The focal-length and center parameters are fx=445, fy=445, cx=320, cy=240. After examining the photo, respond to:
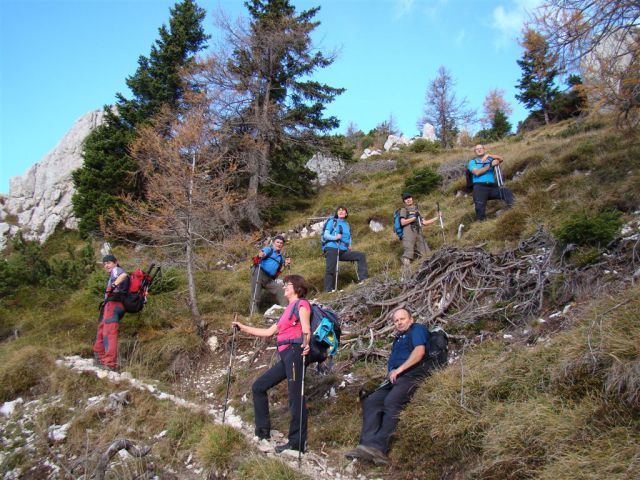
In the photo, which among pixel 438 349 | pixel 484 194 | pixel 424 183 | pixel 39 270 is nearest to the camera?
pixel 438 349

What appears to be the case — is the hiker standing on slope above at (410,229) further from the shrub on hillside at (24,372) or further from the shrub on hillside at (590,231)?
the shrub on hillside at (24,372)

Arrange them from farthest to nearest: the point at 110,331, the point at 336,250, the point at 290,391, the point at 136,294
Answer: the point at 336,250 < the point at 136,294 < the point at 110,331 < the point at 290,391

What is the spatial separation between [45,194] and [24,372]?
59.4ft

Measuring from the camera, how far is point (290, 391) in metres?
4.81

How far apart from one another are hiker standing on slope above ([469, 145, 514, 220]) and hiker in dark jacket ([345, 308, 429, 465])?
6.32 metres

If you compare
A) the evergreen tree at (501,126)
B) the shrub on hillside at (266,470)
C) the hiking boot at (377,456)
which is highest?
the evergreen tree at (501,126)

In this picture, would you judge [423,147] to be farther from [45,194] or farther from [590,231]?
[590,231]

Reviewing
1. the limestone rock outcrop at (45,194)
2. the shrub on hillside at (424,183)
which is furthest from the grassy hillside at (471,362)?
the limestone rock outcrop at (45,194)

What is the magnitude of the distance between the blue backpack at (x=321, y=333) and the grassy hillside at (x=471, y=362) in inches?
34.5

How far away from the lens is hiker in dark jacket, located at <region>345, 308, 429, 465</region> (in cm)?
424

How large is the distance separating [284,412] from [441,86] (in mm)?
35684

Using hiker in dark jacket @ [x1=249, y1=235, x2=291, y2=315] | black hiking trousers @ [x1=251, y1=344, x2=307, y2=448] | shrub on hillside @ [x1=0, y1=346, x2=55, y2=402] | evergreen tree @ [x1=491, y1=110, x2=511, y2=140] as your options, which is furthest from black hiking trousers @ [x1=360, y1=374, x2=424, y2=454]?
evergreen tree @ [x1=491, y1=110, x2=511, y2=140]

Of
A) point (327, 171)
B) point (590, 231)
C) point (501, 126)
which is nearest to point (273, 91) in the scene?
point (327, 171)

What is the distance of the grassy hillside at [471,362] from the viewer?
3.43 m
